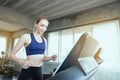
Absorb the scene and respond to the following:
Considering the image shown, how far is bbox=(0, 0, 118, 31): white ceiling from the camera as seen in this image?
412 centimetres

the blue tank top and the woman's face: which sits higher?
the woman's face

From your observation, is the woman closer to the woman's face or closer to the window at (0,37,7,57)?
the woman's face

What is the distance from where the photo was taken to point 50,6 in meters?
4.53

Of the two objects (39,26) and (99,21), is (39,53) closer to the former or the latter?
(39,26)

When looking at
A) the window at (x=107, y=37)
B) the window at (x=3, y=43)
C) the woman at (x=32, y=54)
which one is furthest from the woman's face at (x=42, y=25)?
the window at (x=3, y=43)

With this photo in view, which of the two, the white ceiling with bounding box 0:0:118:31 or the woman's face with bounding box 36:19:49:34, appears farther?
the white ceiling with bounding box 0:0:118:31

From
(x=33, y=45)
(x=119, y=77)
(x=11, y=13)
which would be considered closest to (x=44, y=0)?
(x=11, y=13)

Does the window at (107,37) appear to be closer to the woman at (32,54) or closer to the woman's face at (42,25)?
the woman at (32,54)

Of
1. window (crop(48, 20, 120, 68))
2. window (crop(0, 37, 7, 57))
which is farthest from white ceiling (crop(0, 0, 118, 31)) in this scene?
window (crop(0, 37, 7, 57))

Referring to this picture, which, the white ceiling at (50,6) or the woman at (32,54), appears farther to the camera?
the white ceiling at (50,6)

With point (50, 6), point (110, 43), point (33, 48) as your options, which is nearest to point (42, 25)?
point (33, 48)

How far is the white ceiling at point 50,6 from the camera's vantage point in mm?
4121

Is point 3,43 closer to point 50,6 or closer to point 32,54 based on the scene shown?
point 50,6

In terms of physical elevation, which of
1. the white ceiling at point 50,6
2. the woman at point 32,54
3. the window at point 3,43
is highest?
the white ceiling at point 50,6
